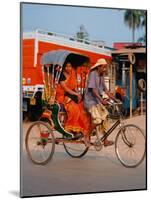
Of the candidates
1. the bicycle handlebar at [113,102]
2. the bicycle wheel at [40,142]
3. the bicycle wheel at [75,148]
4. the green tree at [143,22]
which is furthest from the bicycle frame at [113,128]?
the green tree at [143,22]

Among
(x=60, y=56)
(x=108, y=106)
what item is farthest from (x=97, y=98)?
(x=60, y=56)

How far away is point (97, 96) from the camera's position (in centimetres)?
798

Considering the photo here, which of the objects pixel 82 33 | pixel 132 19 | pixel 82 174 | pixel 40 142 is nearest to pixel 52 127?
pixel 40 142

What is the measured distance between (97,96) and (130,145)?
2.56ft

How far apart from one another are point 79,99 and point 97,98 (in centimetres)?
25

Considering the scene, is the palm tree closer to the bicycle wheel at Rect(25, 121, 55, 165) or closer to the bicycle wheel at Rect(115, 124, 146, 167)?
the bicycle wheel at Rect(115, 124, 146, 167)

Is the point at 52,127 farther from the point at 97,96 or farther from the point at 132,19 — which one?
the point at 132,19

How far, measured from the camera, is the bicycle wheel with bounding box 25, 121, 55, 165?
763 centimetres

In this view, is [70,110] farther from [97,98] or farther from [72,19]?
[72,19]

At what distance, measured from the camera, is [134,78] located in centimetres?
818

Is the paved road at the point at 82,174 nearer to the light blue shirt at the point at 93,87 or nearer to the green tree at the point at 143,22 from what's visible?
the light blue shirt at the point at 93,87

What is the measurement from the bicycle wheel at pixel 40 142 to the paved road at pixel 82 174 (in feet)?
0.21

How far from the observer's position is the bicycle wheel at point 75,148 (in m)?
7.81

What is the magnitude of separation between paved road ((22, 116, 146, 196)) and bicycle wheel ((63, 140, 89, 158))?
2.0 inches
